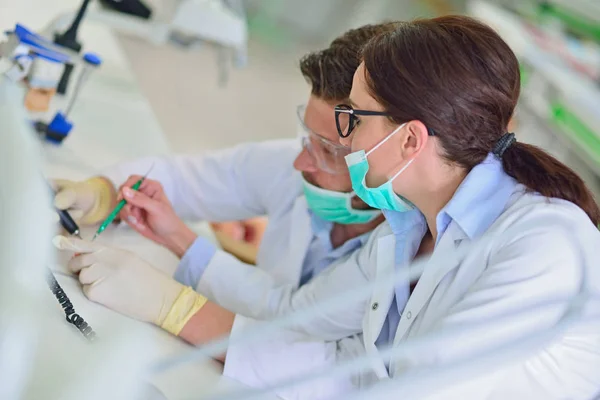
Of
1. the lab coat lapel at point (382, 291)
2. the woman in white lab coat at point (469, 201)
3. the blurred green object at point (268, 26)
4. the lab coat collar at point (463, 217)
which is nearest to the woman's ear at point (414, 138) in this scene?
the woman in white lab coat at point (469, 201)

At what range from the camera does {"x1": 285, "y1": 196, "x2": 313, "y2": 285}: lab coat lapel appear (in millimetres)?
1513

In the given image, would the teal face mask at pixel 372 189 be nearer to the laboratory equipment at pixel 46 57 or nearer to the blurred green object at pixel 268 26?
the laboratory equipment at pixel 46 57

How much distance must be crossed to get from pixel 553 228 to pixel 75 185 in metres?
0.96

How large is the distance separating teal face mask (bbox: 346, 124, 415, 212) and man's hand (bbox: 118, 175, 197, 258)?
0.48 meters

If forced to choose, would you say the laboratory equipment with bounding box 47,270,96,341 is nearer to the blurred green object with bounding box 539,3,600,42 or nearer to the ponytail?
the ponytail

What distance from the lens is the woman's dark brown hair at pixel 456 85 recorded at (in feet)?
3.19

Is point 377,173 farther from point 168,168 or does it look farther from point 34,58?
point 34,58

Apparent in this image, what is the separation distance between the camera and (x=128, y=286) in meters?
1.12

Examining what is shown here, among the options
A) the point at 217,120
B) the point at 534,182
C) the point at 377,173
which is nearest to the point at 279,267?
the point at 377,173

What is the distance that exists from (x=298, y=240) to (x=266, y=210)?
256 mm

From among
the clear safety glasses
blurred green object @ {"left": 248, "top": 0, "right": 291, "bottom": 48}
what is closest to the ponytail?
the clear safety glasses

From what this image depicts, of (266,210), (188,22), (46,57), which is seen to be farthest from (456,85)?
(188,22)

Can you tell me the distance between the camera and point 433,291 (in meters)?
1.06

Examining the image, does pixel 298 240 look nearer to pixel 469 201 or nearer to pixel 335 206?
pixel 335 206
